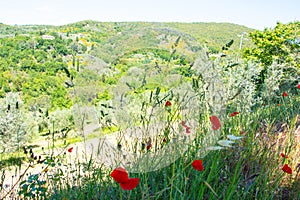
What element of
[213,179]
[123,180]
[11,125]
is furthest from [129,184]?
[11,125]

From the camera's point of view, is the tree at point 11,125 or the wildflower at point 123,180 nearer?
the wildflower at point 123,180

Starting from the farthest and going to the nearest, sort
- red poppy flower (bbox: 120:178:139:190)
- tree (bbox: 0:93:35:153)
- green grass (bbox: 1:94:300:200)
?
1. tree (bbox: 0:93:35:153)
2. green grass (bbox: 1:94:300:200)
3. red poppy flower (bbox: 120:178:139:190)

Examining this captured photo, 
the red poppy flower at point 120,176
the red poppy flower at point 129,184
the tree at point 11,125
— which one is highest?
the red poppy flower at point 120,176

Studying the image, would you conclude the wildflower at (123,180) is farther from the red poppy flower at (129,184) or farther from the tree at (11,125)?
the tree at (11,125)

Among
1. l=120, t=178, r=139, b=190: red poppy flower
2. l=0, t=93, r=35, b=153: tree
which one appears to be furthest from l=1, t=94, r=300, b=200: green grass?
l=120, t=178, r=139, b=190: red poppy flower

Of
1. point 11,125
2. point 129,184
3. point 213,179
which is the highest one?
point 129,184

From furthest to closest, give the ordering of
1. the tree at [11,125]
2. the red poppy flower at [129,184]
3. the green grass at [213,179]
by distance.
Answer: the tree at [11,125], the green grass at [213,179], the red poppy flower at [129,184]

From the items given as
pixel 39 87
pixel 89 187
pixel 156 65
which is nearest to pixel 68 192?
pixel 89 187

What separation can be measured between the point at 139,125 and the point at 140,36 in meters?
0.41

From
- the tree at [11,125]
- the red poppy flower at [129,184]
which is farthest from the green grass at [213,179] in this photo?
the red poppy flower at [129,184]

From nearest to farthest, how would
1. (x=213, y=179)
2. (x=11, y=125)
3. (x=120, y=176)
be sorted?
(x=120, y=176)
(x=213, y=179)
(x=11, y=125)

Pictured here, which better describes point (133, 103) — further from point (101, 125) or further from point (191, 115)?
point (191, 115)

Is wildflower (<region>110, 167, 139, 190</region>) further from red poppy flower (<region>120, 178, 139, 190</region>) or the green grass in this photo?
the green grass

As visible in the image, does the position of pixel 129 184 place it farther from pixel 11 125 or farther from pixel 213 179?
pixel 11 125
